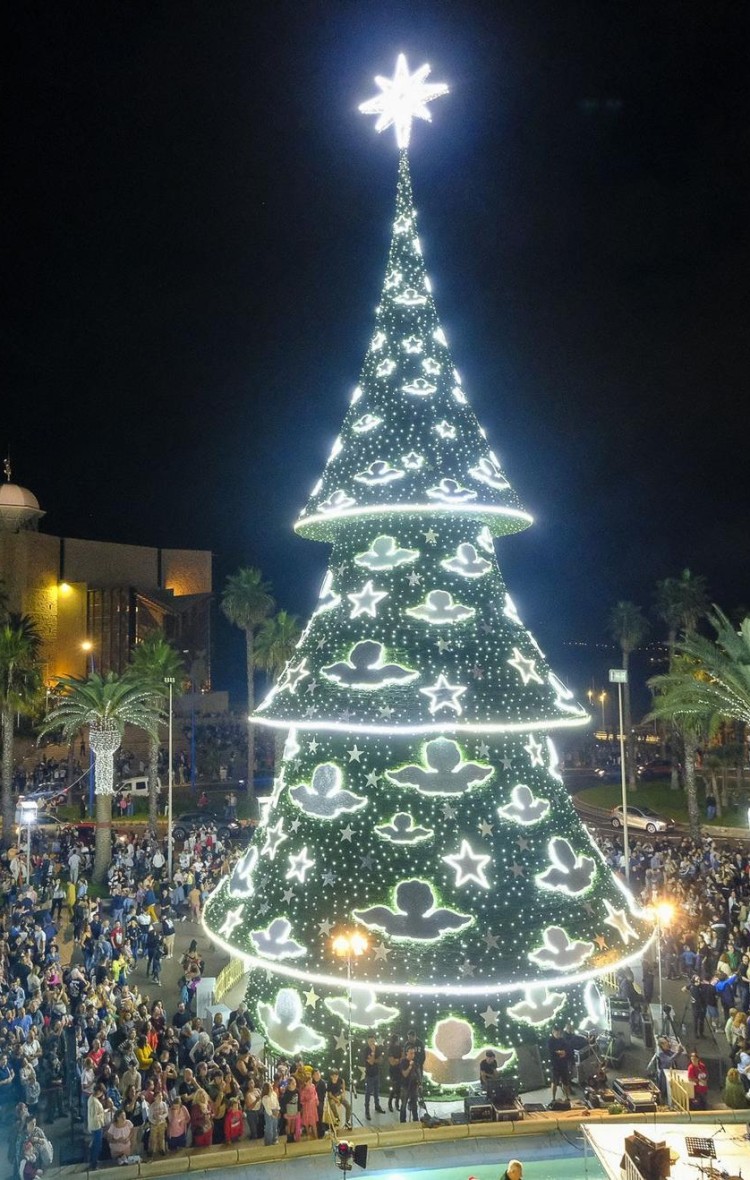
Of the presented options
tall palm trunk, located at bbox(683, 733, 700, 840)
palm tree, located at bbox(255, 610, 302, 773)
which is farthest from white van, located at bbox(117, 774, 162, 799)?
tall palm trunk, located at bbox(683, 733, 700, 840)

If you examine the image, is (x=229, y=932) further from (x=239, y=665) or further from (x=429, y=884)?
(x=239, y=665)

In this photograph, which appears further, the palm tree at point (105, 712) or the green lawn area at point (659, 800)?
the green lawn area at point (659, 800)

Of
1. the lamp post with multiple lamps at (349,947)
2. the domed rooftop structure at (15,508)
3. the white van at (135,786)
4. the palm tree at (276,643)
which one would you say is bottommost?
the white van at (135,786)

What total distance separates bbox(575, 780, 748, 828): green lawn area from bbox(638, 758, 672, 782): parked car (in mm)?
3654

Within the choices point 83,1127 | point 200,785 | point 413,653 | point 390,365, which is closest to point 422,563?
point 413,653

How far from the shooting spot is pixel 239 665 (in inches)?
3310

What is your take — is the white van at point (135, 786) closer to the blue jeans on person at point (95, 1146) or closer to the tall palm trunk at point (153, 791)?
the tall palm trunk at point (153, 791)

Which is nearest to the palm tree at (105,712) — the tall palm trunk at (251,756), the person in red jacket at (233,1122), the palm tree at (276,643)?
the tall palm trunk at (251,756)

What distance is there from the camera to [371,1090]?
12703 millimetres

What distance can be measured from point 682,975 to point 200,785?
127 feet

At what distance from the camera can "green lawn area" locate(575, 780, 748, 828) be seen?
4388cm

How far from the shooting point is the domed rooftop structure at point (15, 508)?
57656 mm

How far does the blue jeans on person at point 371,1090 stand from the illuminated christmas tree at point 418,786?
63 centimetres

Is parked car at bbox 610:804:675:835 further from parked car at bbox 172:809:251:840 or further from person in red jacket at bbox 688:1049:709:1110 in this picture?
person in red jacket at bbox 688:1049:709:1110
